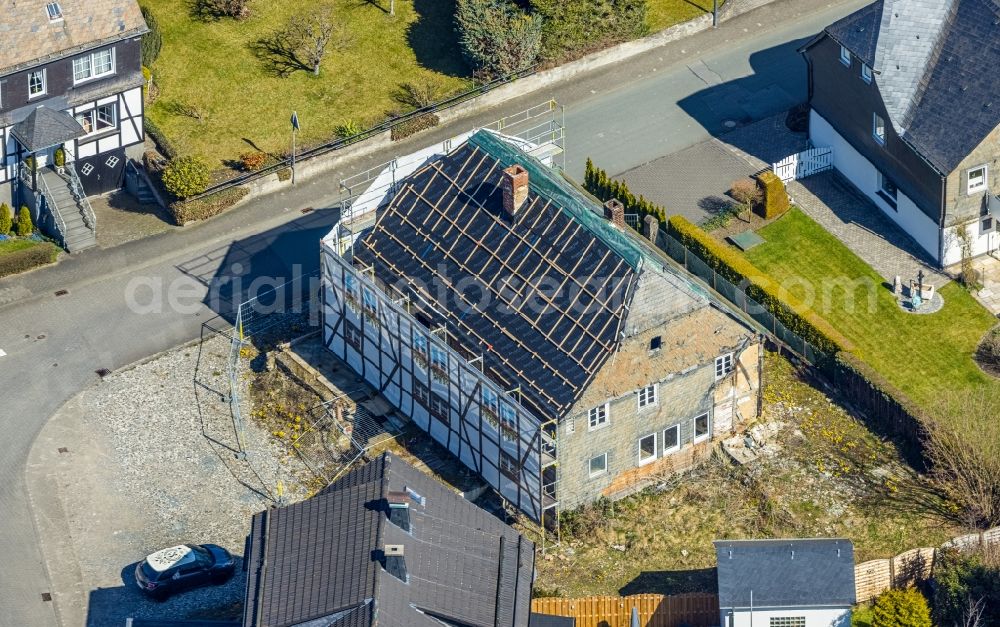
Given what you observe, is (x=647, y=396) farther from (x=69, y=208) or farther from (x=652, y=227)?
(x=69, y=208)

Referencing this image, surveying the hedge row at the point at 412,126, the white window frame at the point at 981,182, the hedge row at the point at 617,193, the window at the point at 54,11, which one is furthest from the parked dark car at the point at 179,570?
the white window frame at the point at 981,182

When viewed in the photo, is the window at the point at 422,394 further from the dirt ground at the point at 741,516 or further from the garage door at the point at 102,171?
the garage door at the point at 102,171

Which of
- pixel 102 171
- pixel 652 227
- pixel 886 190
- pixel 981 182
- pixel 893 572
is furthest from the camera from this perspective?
pixel 102 171

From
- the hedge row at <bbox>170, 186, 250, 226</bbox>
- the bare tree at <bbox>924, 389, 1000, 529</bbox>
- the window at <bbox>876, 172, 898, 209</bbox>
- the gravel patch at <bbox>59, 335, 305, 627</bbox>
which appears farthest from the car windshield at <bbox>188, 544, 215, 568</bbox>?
the window at <bbox>876, 172, 898, 209</bbox>

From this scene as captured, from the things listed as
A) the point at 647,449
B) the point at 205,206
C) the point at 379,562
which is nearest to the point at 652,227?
the point at 647,449

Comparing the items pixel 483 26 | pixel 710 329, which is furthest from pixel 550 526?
pixel 483 26

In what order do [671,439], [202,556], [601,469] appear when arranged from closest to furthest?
[202,556]
[601,469]
[671,439]

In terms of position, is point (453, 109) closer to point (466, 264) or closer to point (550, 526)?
point (466, 264)
